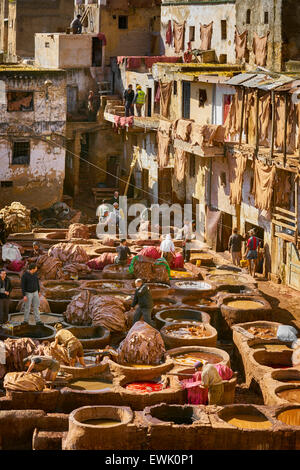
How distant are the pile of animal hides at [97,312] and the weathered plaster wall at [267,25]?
15484 millimetres

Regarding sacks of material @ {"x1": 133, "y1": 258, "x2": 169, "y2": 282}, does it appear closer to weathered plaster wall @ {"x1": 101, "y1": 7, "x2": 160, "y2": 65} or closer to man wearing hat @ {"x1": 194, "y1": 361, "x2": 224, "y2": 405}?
man wearing hat @ {"x1": 194, "y1": 361, "x2": 224, "y2": 405}

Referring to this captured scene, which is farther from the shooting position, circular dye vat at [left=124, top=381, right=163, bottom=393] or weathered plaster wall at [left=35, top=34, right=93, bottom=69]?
weathered plaster wall at [left=35, top=34, right=93, bottom=69]

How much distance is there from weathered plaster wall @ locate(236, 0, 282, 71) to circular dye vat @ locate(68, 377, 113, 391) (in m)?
19.0

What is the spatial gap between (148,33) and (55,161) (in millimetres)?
11227

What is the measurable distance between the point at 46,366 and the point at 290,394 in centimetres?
500

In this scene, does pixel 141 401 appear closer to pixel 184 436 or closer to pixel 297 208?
pixel 184 436

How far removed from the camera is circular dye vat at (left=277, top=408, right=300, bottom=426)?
1819 centimetres

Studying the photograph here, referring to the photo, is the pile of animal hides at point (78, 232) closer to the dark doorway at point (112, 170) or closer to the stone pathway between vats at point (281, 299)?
the stone pathway between vats at point (281, 299)

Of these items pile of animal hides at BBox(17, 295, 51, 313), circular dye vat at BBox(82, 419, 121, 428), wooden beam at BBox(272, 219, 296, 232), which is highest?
wooden beam at BBox(272, 219, 296, 232)

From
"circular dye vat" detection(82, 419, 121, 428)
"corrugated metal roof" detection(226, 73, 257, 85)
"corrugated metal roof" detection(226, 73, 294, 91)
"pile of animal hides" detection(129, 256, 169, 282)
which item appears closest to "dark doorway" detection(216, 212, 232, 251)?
"corrugated metal roof" detection(226, 73, 257, 85)

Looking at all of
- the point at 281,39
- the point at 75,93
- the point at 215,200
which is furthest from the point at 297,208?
the point at 75,93

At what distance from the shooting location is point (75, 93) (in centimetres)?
4312

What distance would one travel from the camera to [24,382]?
18625 millimetres

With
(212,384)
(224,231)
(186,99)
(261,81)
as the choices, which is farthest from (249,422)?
(186,99)
